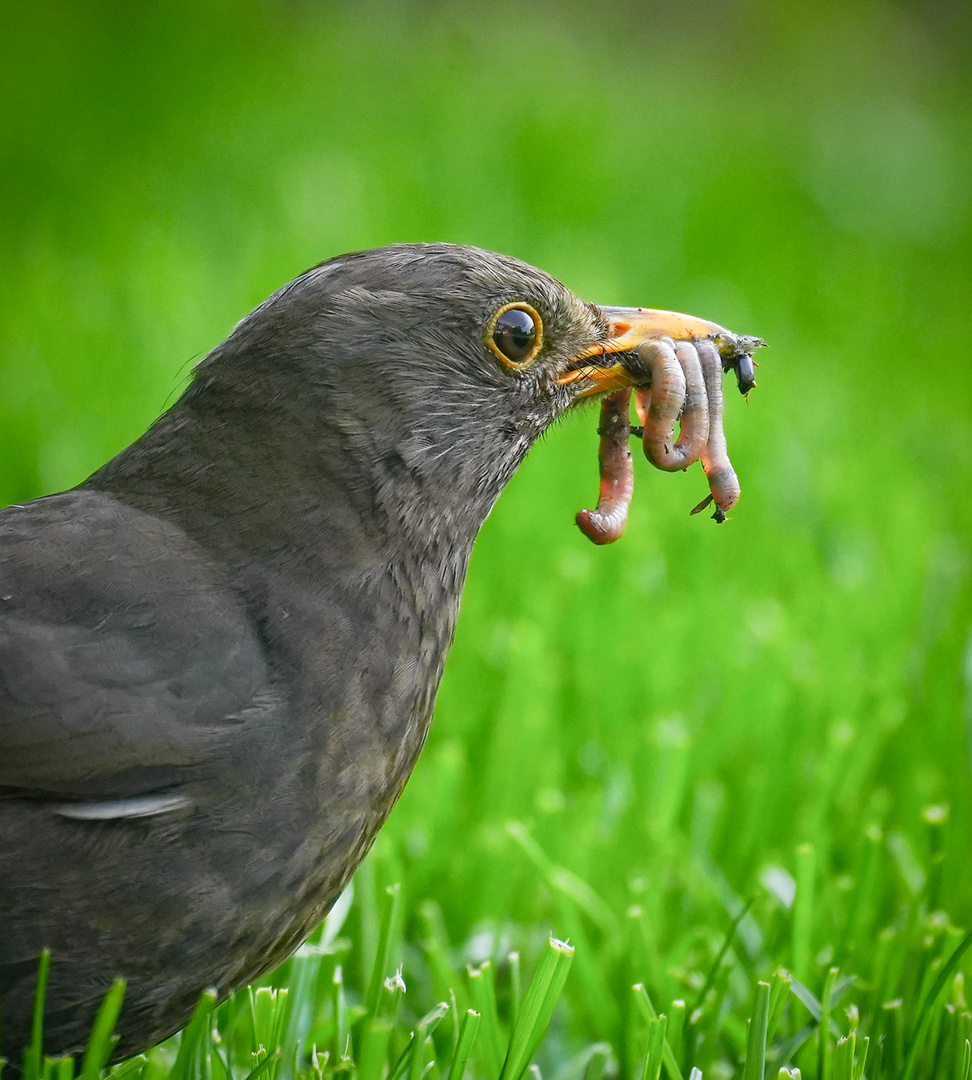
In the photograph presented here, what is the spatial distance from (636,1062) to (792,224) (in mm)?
7661

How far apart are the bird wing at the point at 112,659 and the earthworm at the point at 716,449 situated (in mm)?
928

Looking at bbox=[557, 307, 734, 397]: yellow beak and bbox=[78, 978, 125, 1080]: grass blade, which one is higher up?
bbox=[557, 307, 734, 397]: yellow beak

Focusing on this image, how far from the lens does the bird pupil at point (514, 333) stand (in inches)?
92.0

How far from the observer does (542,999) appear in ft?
6.78

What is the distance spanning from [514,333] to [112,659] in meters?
0.94

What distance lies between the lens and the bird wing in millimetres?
1862

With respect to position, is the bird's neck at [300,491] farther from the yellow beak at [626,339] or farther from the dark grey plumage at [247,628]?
the yellow beak at [626,339]

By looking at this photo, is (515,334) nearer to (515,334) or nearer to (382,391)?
(515,334)

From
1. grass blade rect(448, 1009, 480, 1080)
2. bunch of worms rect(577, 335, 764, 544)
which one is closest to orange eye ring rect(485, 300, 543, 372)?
bunch of worms rect(577, 335, 764, 544)

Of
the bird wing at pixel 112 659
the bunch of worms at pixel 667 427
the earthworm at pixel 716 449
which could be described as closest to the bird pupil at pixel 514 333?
the bunch of worms at pixel 667 427

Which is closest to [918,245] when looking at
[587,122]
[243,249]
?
[587,122]

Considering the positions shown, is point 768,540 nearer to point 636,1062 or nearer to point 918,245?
point 636,1062

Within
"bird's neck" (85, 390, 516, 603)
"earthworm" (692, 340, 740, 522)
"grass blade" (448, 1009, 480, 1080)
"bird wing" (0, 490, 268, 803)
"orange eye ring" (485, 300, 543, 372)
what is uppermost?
"orange eye ring" (485, 300, 543, 372)

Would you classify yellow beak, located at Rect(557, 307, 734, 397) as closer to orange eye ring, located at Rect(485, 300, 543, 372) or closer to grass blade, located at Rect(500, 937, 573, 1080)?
orange eye ring, located at Rect(485, 300, 543, 372)
